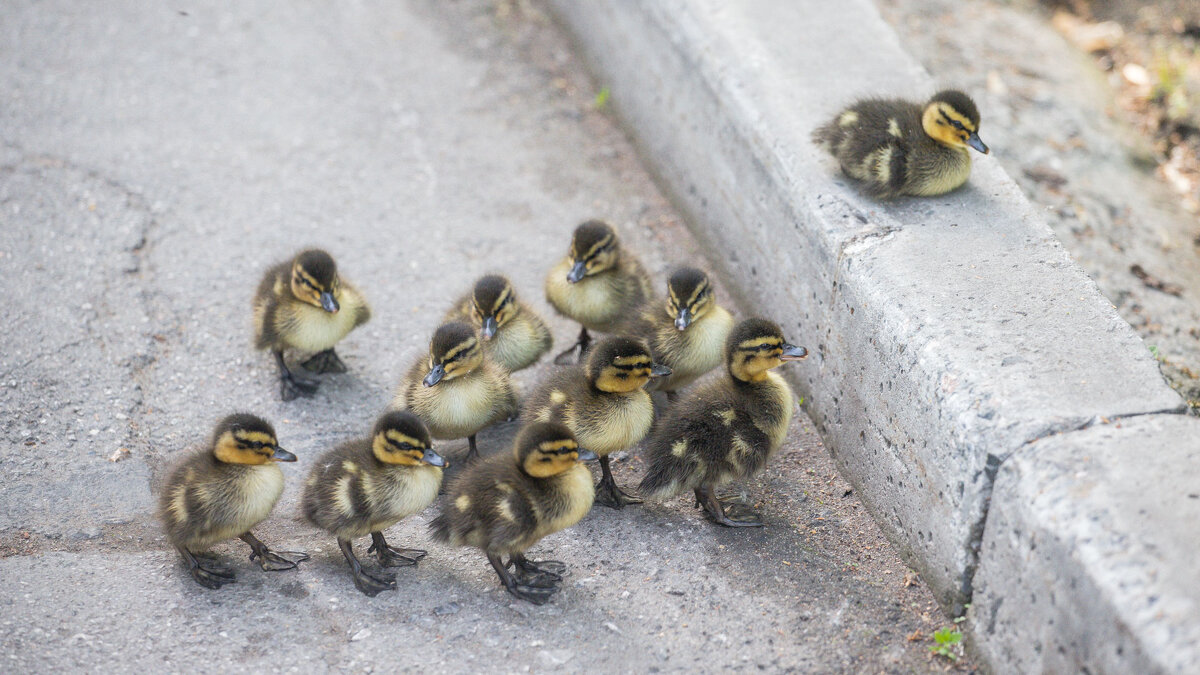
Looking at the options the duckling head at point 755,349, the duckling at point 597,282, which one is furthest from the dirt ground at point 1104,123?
the duckling at point 597,282

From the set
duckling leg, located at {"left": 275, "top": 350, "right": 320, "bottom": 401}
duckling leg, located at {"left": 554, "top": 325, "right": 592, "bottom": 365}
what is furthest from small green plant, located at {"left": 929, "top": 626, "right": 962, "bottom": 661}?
duckling leg, located at {"left": 275, "top": 350, "right": 320, "bottom": 401}

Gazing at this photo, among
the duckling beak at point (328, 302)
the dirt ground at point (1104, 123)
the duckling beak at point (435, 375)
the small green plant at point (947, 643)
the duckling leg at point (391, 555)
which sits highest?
the duckling beak at point (328, 302)

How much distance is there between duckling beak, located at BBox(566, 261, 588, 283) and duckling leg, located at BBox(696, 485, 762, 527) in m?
1.29

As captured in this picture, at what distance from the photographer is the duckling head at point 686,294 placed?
486 centimetres

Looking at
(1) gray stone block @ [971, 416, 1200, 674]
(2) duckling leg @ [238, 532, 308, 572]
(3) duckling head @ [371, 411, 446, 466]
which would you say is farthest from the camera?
(2) duckling leg @ [238, 532, 308, 572]

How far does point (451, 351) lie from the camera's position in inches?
183

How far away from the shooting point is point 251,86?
7453 millimetres

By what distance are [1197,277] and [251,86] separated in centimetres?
626

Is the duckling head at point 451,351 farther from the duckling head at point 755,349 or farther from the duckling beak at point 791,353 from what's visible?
the duckling beak at point 791,353

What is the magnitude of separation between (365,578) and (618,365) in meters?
1.32

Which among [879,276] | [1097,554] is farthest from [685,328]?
[1097,554]

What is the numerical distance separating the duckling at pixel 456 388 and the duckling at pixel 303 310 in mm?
562

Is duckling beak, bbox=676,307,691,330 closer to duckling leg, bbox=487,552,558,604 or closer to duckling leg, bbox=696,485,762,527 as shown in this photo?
duckling leg, bbox=696,485,762,527

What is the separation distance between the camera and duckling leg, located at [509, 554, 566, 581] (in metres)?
4.25
